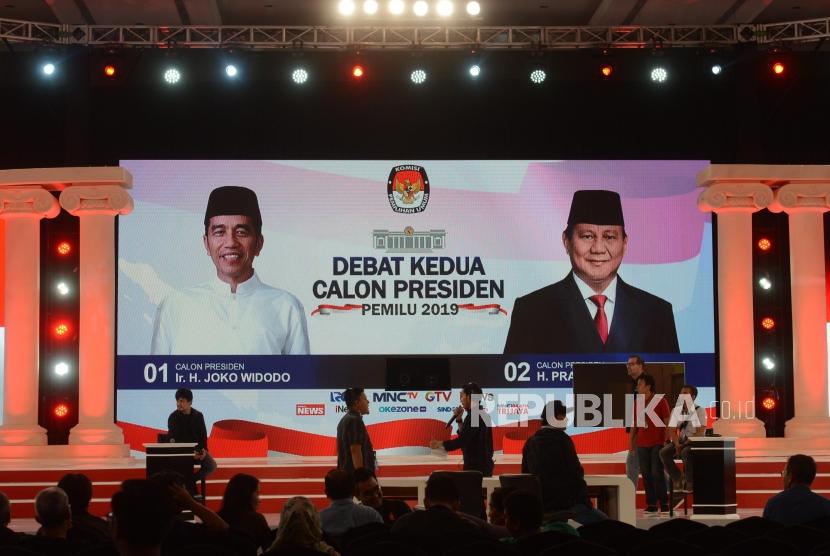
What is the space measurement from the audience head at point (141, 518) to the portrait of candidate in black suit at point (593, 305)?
1208 cm

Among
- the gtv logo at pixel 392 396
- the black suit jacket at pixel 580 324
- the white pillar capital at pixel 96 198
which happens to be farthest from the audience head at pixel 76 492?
the black suit jacket at pixel 580 324

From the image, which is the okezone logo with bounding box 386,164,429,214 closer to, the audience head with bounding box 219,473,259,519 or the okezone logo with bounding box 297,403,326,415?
the okezone logo with bounding box 297,403,326,415

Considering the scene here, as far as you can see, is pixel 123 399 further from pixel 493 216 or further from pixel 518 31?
pixel 518 31

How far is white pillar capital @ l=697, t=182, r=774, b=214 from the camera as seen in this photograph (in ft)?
48.4

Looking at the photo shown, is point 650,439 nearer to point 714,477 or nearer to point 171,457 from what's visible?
point 714,477

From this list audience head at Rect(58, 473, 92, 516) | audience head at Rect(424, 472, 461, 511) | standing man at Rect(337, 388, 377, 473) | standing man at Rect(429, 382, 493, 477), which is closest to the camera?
audience head at Rect(58, 473, 92, 516)

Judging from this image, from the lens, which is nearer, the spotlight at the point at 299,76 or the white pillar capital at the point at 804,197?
the spotlight at the point at 299,76

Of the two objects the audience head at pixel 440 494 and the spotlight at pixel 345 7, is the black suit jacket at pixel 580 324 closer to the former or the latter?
the spotlight at pixel 345 7

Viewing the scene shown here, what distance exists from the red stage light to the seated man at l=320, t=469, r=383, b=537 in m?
10.0

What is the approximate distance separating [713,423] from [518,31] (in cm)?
532

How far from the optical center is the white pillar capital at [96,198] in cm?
1446

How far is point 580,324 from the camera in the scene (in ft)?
51.1

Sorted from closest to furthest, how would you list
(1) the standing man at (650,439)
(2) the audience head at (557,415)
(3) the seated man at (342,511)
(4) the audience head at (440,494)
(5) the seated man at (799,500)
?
1. (4) the audience head at (440,494)
2. (3) the seated man at (342,511)
3. (5) the seated man at (799,500)
4. (2) the audience head at (557,415)
5. (1) the standing man at (650,439)

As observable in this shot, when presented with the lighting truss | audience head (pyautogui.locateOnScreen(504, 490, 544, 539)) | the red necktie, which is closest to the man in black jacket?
audience head (pyautogui.locateOnScreen(504, 490, 544, 539))
